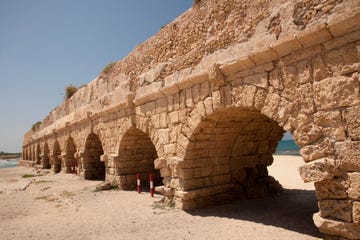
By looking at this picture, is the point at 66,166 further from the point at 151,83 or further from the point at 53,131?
the point at 151,83

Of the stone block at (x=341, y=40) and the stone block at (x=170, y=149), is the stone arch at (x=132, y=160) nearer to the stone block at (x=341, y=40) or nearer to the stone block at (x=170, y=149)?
the stone block at (x=170, y=149)

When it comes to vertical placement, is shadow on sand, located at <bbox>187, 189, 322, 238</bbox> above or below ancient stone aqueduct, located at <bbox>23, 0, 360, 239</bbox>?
below

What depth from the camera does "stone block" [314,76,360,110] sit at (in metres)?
3.04

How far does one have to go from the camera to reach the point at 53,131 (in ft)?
51.4

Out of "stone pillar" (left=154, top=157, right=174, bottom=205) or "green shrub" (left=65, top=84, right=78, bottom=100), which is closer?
"stone pillar" (left=154, top=157, right=174, bottom=205)

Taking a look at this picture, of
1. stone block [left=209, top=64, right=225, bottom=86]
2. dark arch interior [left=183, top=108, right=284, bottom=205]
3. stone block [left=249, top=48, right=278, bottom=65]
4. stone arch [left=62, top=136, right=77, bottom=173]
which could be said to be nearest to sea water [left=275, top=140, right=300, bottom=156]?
stone arch [left=62, top=136, right=77, bottom=173]

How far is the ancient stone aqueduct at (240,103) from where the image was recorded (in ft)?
10.4

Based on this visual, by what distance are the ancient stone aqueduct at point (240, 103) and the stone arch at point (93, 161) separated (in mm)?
2122

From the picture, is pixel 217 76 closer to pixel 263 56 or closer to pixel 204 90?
pixel 204 90

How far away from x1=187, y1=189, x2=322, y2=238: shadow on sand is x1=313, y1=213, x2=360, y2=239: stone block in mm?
706

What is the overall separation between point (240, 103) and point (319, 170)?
1.48m

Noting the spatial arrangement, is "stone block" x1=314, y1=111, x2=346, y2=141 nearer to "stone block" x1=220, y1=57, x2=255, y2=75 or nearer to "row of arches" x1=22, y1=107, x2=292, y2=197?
"stone block" x1=220, y1=57, x2=255, y2=75

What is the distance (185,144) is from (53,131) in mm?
12362

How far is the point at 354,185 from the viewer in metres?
3.09
